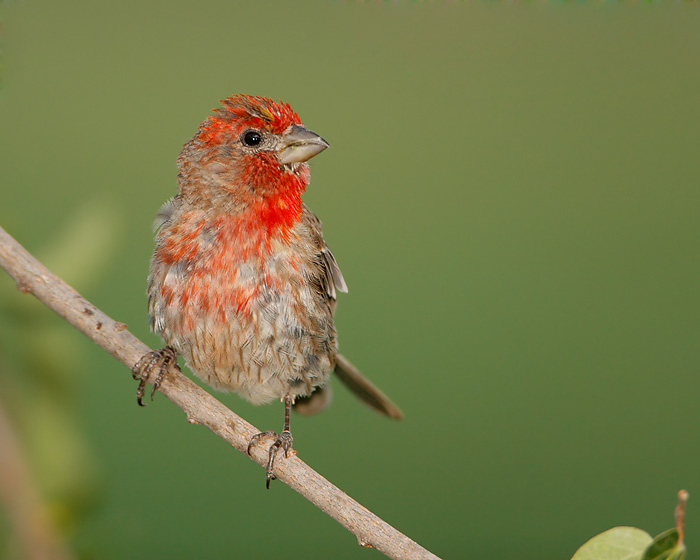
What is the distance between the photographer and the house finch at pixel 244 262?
4.87ft

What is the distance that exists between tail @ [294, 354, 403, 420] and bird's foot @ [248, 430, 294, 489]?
0.40 m

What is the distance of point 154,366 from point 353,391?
60 centimetres

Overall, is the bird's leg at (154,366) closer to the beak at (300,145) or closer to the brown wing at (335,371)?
the brown wing at (335,371)

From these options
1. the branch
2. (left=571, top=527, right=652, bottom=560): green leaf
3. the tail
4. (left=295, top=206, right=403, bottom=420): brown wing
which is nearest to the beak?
(left=295, top=206, right=403, bottom=420): brown wing

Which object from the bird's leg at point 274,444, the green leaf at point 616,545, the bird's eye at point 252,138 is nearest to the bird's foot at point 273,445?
the bird's leg at point 274,444

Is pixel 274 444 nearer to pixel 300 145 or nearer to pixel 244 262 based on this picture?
pixel 244 262

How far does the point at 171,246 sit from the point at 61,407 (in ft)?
1.82

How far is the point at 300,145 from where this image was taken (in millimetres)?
1433

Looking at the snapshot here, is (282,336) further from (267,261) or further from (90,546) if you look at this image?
(90,546)

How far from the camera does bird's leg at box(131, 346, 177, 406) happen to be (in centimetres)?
162

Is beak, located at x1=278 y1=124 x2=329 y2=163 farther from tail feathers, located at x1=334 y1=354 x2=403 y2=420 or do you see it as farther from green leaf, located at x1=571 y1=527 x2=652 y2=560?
green leaf, located at x1=571 y1=527 x2=652 y2=560

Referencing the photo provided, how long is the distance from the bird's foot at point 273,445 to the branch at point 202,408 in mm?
14

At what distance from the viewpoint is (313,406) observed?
2080mm

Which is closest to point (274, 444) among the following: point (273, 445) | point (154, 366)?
point (273, 445)
